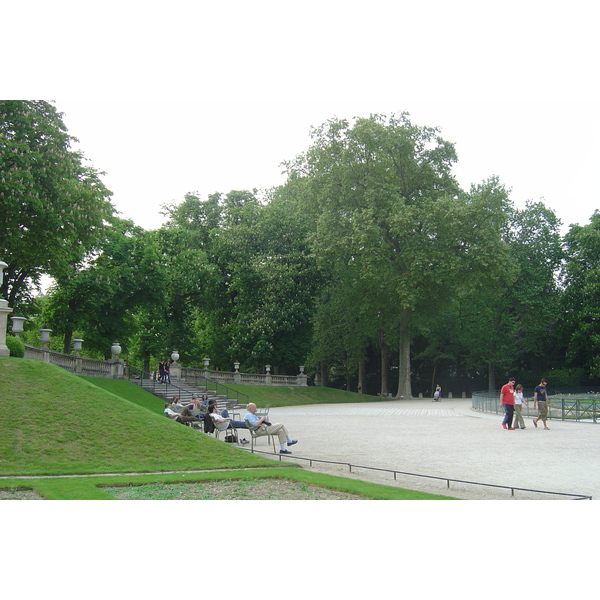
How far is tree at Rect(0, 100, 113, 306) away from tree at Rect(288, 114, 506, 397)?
22152mm

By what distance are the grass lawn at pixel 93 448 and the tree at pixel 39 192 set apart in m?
7.78

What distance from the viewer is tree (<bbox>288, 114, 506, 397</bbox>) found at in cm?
4331

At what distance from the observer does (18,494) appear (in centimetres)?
991

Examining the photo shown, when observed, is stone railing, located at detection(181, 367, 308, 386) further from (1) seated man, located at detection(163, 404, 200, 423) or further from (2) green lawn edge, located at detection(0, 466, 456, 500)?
(2) green lawn edge, located at detection(0, 466, 456, 500)

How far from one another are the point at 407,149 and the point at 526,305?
20251 millimetres

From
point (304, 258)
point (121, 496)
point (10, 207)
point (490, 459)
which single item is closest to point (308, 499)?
point (121, 496)

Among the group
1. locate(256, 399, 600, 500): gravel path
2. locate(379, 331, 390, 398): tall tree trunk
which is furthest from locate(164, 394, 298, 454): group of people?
locate(379, 331, 390, 398): tall tree trunk

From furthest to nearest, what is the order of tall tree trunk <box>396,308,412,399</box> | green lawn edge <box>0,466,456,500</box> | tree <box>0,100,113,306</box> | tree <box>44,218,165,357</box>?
tall tree trunk <box>396,308,412,399</box>, tree <box>44,218,165,357</box>, tree <box>0,100,113,306</box>, green lawn edge <box>0,466,456,500</box>

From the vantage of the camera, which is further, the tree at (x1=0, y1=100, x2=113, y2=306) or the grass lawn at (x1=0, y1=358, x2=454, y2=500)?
the tree at (x1=0, y1=100, x2=113, y2=306)

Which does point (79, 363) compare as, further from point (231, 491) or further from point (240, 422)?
point (231, 491)

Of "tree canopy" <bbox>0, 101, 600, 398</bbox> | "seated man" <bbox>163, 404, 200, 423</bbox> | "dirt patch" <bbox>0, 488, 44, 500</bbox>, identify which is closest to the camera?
"dirt patch" <bbox>0, 488, 44, 500</bbox>

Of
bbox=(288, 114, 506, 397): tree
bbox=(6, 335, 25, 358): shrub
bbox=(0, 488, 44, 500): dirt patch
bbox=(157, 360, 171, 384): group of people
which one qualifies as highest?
bbox=(288, 114, 506, 397): tree

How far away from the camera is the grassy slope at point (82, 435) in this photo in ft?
42.3

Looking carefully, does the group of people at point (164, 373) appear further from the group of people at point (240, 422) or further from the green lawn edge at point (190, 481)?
the green lawn edge at point (190, 481)
